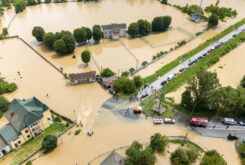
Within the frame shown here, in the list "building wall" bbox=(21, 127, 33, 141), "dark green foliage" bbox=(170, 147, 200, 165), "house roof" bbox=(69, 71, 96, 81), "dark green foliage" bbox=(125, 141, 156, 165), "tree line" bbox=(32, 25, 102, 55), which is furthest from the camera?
"tree line" bbox=(32, 25, 102, 55)

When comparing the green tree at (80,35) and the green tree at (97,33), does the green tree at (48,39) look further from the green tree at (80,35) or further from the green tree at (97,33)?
the green tree at (97,33)

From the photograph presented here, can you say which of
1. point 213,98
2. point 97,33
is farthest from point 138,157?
point 97,33

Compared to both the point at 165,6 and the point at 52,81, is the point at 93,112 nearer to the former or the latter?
the point at 52,81

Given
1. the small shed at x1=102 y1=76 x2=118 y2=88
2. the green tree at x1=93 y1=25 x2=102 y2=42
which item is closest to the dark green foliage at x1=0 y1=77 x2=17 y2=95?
the small shed at x1=102 y1=76 x2=118 y2=88

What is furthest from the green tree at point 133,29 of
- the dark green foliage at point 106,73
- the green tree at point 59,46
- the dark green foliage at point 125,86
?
the dark green foliage at point 125,86

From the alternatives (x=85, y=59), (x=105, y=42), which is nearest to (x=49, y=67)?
(x=85, y=59)

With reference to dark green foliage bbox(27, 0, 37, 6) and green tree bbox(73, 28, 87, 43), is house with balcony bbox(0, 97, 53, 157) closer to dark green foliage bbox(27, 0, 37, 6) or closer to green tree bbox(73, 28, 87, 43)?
green tree bbox(73, 28, 87, 43)
